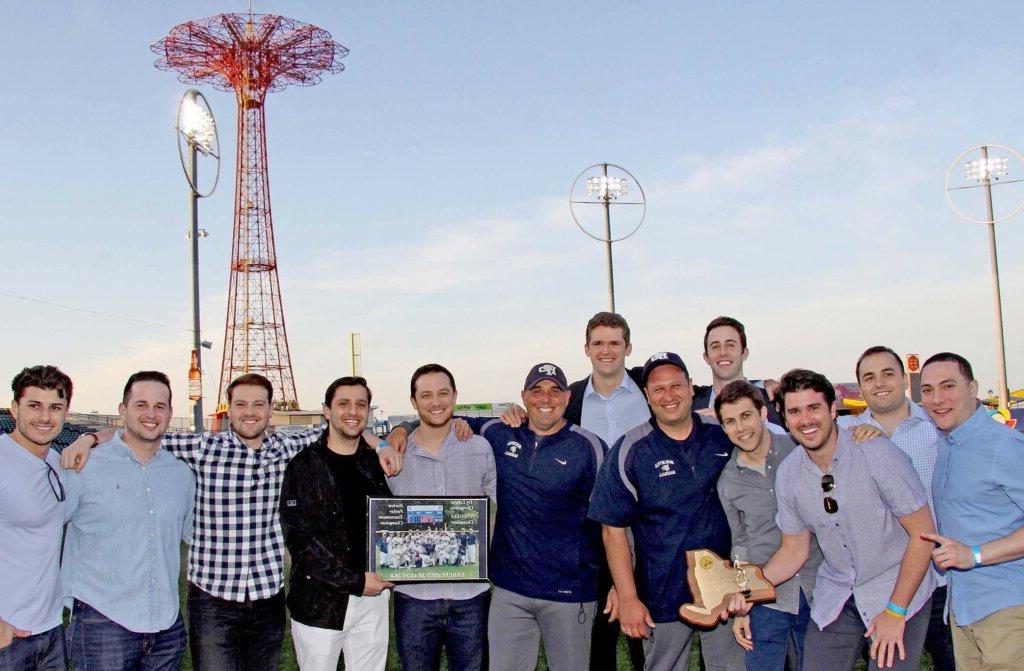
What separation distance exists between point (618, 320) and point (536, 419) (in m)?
1.30

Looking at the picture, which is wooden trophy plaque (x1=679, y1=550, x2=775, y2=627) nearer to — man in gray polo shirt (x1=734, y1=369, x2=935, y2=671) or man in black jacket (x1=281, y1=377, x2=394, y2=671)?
man in gray polo shirt (x1=734, y1=369, x2=935, y2=671)

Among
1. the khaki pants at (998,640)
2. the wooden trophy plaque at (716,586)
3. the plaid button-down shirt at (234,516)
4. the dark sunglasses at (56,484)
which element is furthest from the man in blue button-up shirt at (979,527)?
the dark sunglasses at (56,484)

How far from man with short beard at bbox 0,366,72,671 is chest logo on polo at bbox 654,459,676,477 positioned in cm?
380

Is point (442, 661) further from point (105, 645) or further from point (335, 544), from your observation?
point (105, 645)

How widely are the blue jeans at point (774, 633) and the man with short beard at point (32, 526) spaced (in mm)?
4401

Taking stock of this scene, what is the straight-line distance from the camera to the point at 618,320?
718cm

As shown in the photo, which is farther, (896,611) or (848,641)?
(848,641)

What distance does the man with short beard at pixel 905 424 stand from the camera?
242 inches

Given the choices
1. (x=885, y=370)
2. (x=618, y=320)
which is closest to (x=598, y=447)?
(x=618, y=320)

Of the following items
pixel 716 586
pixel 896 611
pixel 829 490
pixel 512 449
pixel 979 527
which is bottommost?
pixel 896 611

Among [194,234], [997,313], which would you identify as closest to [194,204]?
[194,234]

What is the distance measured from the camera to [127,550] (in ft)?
18.7

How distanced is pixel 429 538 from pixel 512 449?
0.86 m

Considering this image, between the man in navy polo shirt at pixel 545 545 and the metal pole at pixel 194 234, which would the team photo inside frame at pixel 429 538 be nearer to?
the man in navy polo shirt at pixel 545 545
